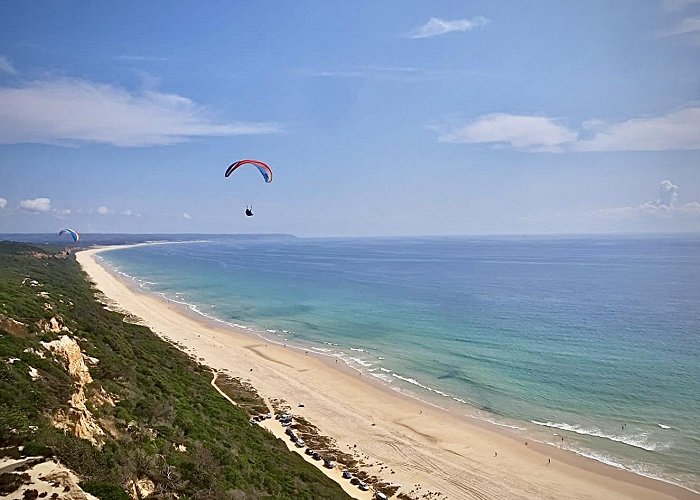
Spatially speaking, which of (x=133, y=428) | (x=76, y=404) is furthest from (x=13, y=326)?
(x=133, y=428)

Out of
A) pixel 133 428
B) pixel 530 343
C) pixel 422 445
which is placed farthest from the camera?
pixel 530 343

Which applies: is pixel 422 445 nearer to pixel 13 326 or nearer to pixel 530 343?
pixel 13 326

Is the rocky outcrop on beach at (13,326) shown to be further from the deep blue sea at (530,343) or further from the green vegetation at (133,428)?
the deep blue sea at (530,343)

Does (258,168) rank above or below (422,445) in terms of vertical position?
above

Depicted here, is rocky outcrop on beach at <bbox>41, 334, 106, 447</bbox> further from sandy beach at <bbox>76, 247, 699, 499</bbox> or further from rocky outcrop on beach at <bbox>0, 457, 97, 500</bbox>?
sandy beach at <bbox>76, 247, 699, 499</bbox>

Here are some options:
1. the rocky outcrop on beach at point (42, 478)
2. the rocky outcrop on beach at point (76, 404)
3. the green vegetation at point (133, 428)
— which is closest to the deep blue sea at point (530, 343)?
the green vegetation at point (133, 428)
